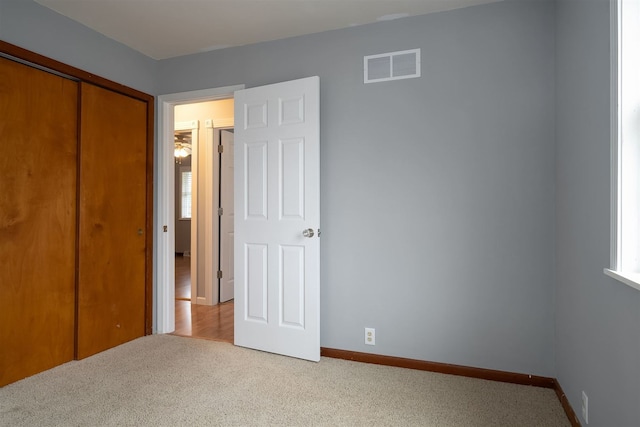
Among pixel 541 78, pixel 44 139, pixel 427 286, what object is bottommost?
pixel 427 286

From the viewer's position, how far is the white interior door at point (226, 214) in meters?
4.52

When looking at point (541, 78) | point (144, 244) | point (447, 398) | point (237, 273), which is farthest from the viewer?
point (144, 244)

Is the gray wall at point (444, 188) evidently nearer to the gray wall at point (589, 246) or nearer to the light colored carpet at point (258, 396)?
the gray wall at point (589, 246)

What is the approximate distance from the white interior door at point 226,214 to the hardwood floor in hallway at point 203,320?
270 millimetres

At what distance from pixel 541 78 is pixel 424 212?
1.08 metres

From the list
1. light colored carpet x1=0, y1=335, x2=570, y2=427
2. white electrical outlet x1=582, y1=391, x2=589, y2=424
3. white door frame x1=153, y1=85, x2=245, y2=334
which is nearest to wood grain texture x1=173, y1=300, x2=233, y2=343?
white door frame x1=153, y1=85, x2=245, y2=334

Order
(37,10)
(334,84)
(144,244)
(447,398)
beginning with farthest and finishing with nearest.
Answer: (144,244), (334,84), (37,10), (447,398)

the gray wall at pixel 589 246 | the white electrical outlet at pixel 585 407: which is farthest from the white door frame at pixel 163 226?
the white electrical outlet at pixel 585 407

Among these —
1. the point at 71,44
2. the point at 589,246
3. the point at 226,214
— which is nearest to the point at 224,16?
the point at 71,44

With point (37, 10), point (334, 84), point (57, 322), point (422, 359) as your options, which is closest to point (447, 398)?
point (422, 359)

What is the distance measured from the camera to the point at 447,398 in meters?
2.12

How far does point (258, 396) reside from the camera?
2.13 m

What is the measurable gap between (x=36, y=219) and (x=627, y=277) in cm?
312

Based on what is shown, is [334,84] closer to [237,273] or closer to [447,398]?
[237,273]
